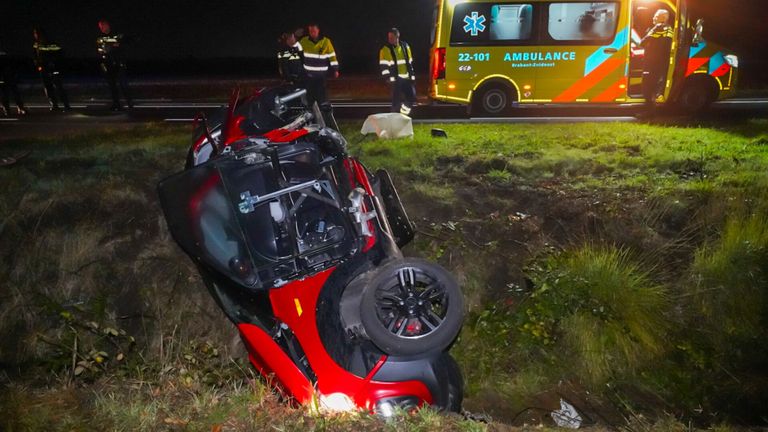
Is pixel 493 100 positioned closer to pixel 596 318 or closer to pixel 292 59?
pixel 292 59

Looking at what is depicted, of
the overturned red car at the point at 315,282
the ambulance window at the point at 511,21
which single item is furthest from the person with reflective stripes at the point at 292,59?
the overturned red car at the point at 315,282

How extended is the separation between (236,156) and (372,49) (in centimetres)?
2054

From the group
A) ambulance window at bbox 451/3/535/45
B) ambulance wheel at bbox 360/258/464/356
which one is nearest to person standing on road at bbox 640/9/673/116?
ambulance window at bbox 451/3/535/45

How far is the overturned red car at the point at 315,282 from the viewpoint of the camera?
10.6ft

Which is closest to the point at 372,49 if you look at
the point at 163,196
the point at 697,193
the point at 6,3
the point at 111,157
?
the point at 6,3

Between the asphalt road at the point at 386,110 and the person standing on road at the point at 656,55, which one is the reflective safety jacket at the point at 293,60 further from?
the person standing on road at the point at 656,55

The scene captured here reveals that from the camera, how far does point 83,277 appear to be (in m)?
5.20

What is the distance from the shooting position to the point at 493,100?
9.49 m

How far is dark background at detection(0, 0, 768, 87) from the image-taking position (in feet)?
67.3

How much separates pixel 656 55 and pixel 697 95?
4.74ft

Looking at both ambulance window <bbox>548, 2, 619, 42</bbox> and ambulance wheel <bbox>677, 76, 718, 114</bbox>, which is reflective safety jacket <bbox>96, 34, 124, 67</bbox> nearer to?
ambulance window <bbox>548, 2, 619, 42</bbox>

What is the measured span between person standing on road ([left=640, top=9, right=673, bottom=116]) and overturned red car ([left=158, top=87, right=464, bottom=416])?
6864 millimetres

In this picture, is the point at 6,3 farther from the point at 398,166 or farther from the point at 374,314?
the point at 374,314

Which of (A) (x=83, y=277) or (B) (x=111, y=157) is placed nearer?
(A) (x=83, y=277)
